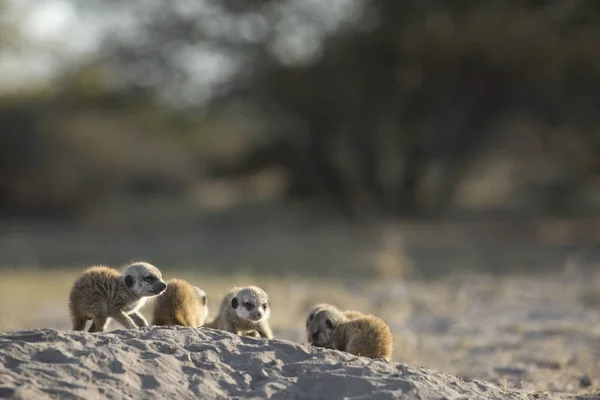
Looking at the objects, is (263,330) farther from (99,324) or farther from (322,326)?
(99,324)

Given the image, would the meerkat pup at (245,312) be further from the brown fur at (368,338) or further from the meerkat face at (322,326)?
the brown fur at (368,338)

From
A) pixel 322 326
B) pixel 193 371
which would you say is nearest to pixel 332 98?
pixel 322 326

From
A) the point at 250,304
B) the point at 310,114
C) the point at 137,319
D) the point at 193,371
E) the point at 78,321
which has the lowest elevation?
→ the point at 193,371

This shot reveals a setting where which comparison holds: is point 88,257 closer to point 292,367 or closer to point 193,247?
point 193,247

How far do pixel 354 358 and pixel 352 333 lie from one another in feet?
2.43

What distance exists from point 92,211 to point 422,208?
28.7ft

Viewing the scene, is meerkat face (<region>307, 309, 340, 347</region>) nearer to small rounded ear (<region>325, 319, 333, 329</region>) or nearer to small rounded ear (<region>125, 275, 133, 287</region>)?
small rounded ear (<region>325, 319, 333, 329</region>)

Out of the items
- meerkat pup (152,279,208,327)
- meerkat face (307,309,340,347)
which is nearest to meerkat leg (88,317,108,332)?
meerkat pup (152,279,208,327)

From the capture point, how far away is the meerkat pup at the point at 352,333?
5.33 m

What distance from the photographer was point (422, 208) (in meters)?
22.9

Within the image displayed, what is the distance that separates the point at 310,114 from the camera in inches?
877

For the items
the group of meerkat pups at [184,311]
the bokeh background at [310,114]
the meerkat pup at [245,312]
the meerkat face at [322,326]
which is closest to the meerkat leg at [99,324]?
the group of meerkat pups at [184,311]

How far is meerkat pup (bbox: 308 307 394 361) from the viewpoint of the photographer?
17.5 ft


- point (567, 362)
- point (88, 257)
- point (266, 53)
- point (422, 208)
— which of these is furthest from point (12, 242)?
point (567, 362)
